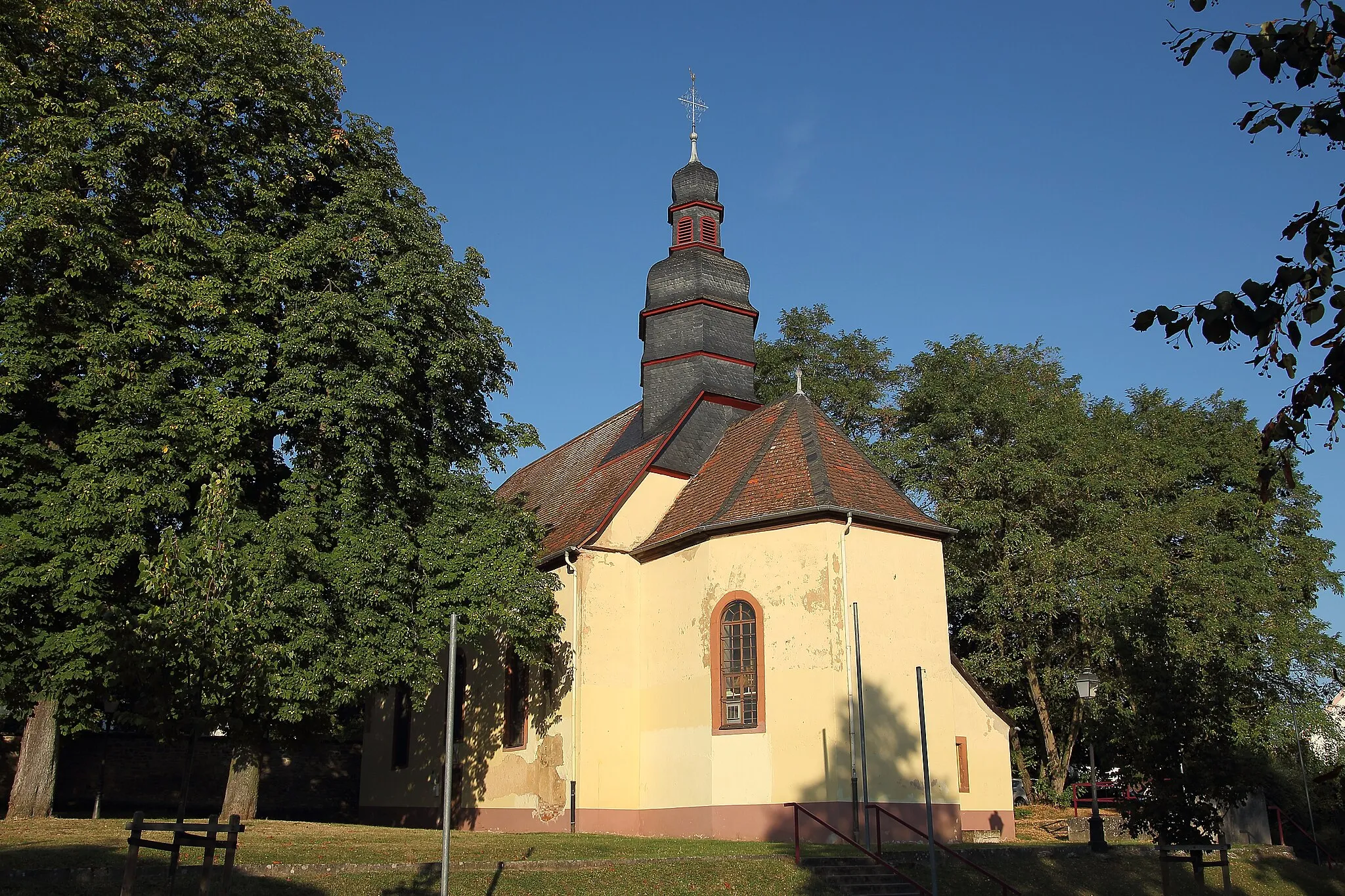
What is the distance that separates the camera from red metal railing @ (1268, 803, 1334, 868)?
75.4 ft

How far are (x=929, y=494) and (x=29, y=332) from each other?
83.1ft

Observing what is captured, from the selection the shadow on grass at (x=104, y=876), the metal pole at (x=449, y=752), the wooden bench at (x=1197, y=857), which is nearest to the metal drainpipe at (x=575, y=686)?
the shadow on grass at (x=104, y=876)

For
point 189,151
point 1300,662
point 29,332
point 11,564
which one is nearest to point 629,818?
point 11,564

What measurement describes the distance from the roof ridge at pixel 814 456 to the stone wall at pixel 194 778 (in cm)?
1274

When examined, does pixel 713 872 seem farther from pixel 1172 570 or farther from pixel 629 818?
pixel 1172 570

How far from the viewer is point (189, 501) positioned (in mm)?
18516

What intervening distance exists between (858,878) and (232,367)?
13341 mm

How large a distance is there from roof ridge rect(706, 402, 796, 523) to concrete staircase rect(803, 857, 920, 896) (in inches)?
294

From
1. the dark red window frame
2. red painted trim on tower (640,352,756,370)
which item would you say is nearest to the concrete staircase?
red painted trim on tower (640,352,756,370)

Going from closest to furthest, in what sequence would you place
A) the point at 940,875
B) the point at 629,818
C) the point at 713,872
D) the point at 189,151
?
the point at 713,872 → the point at 940,875 → the point at 189,151 → the point at 629,818

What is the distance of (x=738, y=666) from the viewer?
21.0 metres

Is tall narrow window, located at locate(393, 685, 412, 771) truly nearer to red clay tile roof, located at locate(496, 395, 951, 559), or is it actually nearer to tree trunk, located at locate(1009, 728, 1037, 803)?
red clay tile roof, located at locate(496, 395, 951, 559)

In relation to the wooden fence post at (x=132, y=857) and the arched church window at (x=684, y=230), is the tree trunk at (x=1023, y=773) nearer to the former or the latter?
the arched church window at (x=684, y=230)

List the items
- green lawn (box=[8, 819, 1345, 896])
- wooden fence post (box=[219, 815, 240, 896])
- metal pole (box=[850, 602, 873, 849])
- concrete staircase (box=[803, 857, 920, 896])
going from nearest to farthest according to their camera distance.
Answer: wooden fence post (box=[219, 815, 240, 896]) < green lawn (box=[8, 819, 1345, 896]) < concrete staircase (box=[803, 857, 920, 896]) < metal pole (box=[850, 602, 873, 849])
